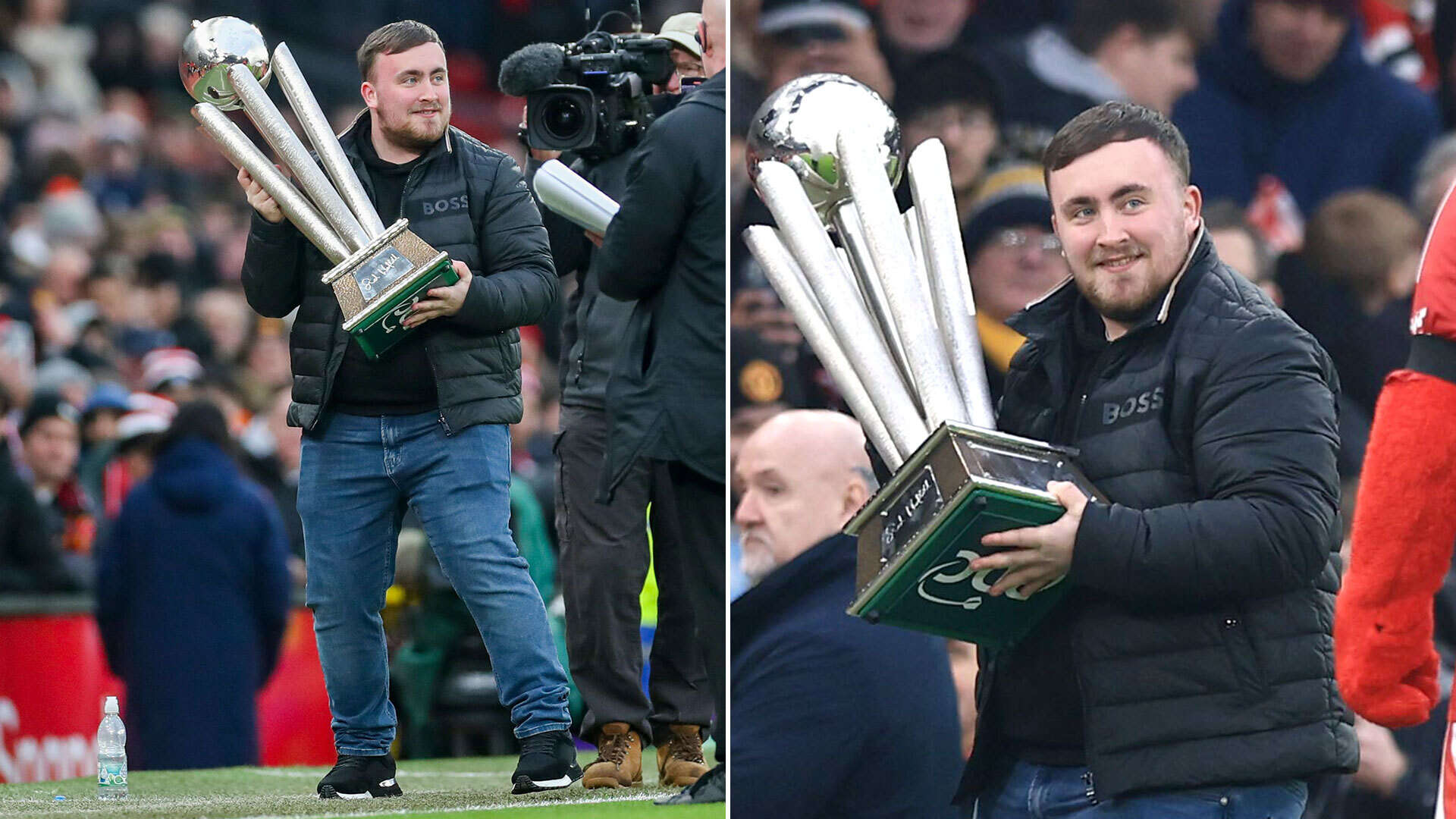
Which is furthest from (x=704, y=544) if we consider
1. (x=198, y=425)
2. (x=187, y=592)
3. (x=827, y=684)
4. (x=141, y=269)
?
(x=141, y=269)

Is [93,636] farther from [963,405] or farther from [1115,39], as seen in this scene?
[963,405]

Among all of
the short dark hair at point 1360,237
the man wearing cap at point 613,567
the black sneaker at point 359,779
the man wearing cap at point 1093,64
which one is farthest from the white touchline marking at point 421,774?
the short dark hair at point 1360,237

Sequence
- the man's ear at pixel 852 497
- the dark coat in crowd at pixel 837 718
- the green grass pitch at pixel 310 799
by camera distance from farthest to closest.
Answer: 1. the green grass pitch at pixel 310 799
2. the man's ear at pixel 852 497
3. the dark coat in crowd at pixel 837 718

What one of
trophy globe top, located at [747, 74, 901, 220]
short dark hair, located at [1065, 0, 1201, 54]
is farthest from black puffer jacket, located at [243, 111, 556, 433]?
short dark hair, located at [1065, 0, 1201, 54]

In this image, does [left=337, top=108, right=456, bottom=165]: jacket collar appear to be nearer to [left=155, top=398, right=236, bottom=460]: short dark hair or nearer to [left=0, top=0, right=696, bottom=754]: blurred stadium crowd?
[left=0, top=0, right=696, bottom=754]: blurred stadium crowd

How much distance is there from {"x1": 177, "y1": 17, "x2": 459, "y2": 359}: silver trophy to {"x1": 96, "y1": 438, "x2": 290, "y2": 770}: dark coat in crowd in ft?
7.96

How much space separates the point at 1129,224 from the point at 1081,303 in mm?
Result: 179

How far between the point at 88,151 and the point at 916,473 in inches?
429

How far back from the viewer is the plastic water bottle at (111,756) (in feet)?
16.8

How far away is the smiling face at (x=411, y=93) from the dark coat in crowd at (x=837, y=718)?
145cm

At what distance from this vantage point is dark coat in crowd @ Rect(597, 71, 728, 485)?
4383 mm

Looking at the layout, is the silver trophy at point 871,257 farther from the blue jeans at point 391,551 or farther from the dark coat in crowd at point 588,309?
the dark coat in crowd at point 588,309

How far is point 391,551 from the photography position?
495 centimetres
